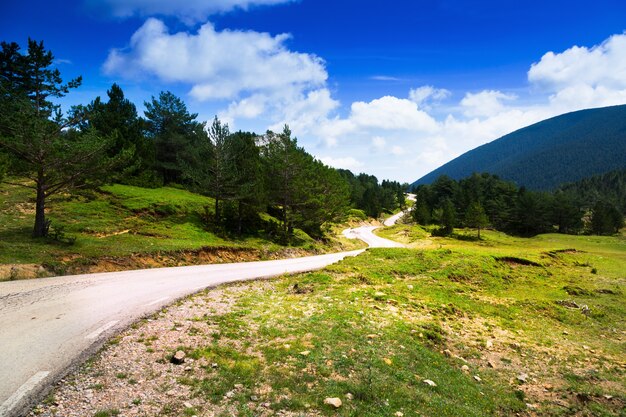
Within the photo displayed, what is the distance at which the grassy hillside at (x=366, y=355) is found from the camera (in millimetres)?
7156

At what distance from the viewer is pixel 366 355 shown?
387 inches

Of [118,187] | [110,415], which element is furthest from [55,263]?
[118,187]

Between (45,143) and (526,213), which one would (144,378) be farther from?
(526,213)

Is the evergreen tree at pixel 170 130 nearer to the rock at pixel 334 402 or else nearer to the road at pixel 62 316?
the road at pixel 62 316

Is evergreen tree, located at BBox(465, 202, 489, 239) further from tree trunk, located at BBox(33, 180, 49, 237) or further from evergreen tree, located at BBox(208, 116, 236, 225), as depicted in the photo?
tree trunk, located at BBox(33, 180, 49, 237)

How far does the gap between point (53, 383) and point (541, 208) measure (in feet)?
445

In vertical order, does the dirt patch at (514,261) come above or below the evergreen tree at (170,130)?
below

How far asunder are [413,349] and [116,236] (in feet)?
82.8

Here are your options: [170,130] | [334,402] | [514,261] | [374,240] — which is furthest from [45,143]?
[374,240]

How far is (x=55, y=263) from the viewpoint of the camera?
730 inches

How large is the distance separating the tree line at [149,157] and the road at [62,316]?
8752 millimetres

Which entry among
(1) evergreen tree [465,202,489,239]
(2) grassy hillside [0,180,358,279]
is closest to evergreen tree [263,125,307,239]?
(2) grassy hillside [0,180,358,279]

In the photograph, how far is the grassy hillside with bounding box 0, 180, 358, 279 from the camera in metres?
19.8

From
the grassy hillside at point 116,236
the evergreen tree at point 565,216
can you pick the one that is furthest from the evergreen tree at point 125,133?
the evergreen tree at point 565,216
